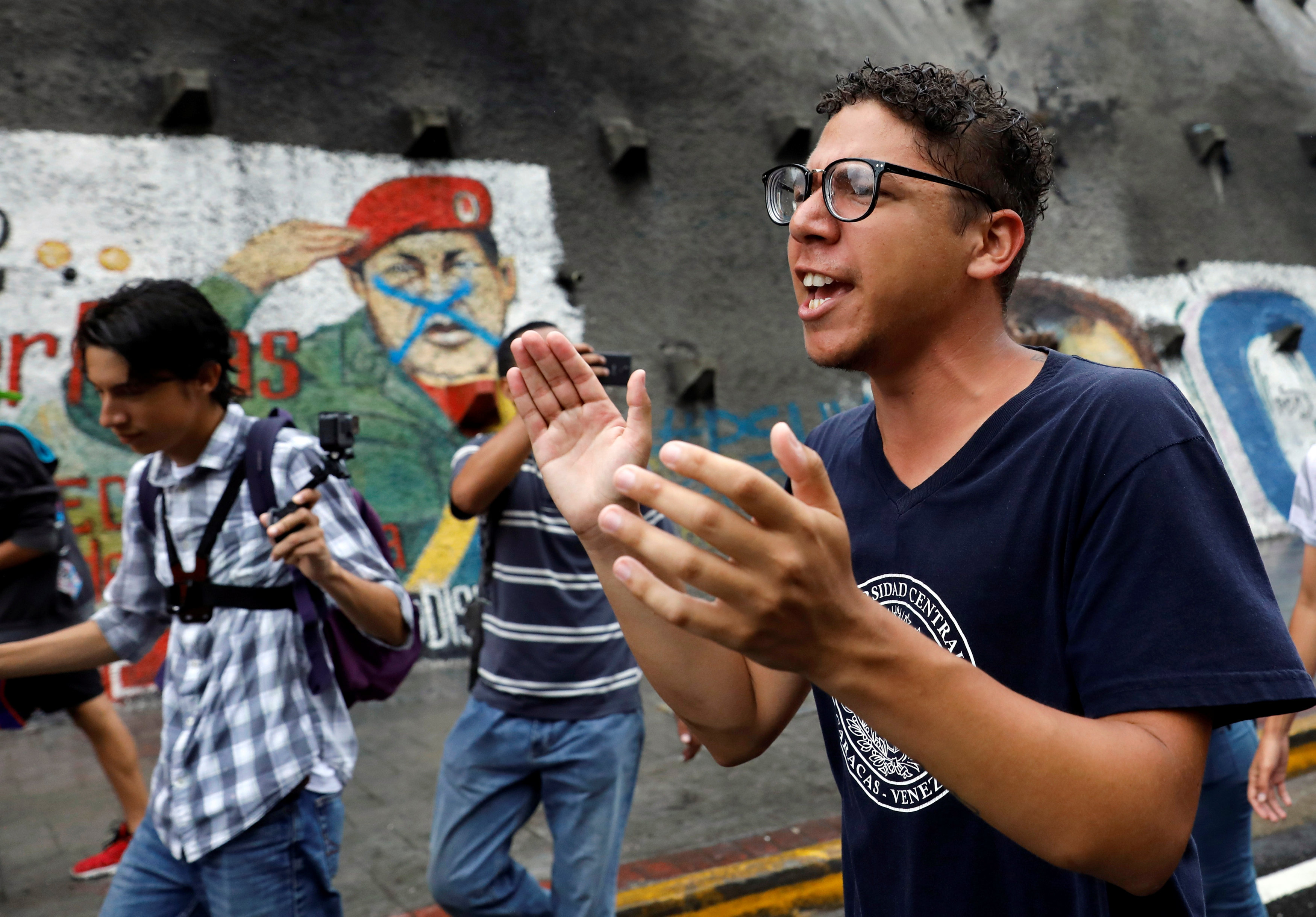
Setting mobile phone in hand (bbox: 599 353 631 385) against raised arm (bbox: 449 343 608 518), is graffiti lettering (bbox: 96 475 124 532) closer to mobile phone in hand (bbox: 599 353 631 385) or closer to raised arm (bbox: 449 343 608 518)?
raised arm (bbox: 449 343 608 518)

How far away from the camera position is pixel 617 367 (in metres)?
3.23

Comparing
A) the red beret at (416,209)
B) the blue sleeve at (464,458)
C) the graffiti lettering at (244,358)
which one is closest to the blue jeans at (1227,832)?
the blue sleeve at (464,458)

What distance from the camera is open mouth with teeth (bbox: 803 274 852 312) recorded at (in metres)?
1.51

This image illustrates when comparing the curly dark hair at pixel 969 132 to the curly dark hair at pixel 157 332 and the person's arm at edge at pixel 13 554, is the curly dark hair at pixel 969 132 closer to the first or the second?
the curly dark hair at pixel 157 332

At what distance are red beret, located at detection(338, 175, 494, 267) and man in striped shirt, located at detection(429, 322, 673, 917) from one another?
483 cm

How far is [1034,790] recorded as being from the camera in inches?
39.5

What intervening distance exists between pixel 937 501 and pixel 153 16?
738cm

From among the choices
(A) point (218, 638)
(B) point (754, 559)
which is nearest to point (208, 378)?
(A) point (218, 638)

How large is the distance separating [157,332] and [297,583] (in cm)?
71

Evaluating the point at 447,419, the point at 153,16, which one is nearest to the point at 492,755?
the point at 447,419

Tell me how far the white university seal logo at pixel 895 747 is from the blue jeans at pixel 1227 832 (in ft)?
5.28

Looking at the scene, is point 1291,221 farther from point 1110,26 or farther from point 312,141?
point 312,141

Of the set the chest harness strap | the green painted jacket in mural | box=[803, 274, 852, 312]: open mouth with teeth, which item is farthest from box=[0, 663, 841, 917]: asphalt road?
box=[803, 274, 852, 312]: open mouth with teeth

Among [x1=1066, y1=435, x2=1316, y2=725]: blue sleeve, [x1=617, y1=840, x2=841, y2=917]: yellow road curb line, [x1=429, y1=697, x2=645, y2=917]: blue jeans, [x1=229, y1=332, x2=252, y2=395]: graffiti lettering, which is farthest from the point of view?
[x1=229, y1=332, x2=252, y2=395]: graffiti lettering
